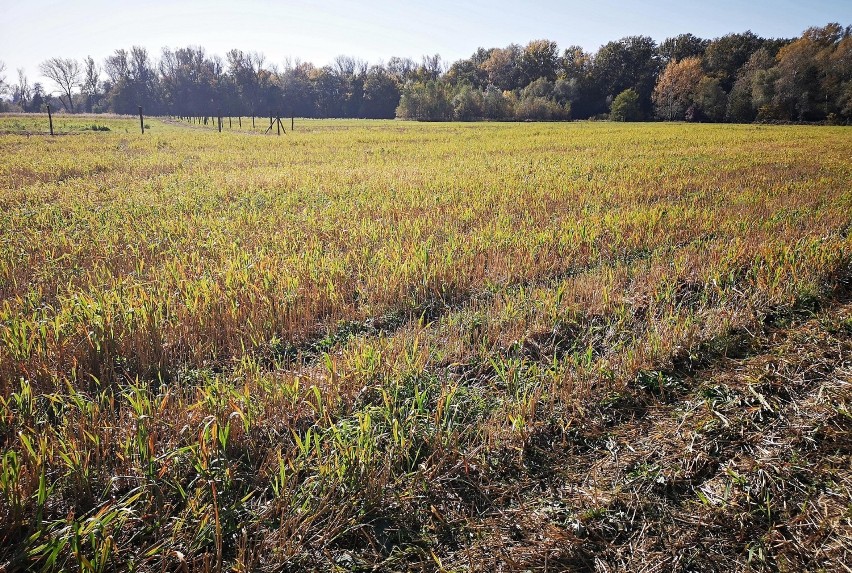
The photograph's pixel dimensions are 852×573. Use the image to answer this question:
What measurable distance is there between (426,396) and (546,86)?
92555 millimetres

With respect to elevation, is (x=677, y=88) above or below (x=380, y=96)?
below

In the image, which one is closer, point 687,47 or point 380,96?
point 687,47

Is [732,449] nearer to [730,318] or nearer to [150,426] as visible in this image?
[730,318]

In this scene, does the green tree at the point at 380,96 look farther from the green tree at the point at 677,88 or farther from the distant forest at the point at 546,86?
the green tree at the point at 677,88

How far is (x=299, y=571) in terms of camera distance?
2.10 metres

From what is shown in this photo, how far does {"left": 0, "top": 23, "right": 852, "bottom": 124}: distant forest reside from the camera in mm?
63312

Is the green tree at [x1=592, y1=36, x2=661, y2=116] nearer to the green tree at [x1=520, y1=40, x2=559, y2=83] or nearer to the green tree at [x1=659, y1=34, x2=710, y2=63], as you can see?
the green tree at [x1=659, y1=34, x2=710, y2=63]

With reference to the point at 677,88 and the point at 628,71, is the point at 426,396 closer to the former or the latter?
the point at 677,88

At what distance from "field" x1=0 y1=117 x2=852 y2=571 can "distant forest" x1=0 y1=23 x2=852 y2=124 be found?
238 feet

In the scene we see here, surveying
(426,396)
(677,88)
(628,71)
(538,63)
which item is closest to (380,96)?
(538,63)

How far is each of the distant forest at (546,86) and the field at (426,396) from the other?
72.4 m

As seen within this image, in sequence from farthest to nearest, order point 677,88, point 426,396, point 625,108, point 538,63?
1. point 538,63
2. point 677,88
3. point 625,108
4. point 426,396

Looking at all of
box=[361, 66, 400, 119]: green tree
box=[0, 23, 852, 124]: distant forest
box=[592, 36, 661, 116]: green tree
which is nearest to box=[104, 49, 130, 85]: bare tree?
box=[0, 23, 852, 124]: distant forest

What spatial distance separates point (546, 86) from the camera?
8462cm
